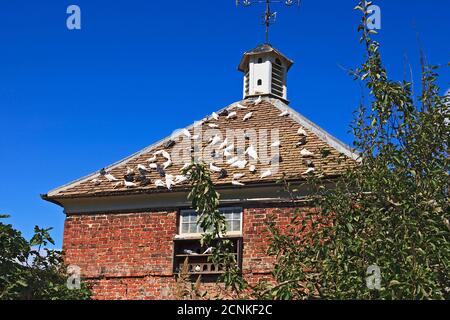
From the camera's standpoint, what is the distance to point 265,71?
64.4 feet

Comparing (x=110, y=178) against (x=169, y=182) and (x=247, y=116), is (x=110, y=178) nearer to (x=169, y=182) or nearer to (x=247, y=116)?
(x=169, y=182)

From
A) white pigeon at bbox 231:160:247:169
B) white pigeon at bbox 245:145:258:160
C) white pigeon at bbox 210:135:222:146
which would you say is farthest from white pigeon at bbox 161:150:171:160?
white pigeon at bbox 245:145:258:160

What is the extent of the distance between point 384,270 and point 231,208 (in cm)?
725

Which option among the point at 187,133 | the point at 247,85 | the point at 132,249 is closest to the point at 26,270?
the point at 132,249

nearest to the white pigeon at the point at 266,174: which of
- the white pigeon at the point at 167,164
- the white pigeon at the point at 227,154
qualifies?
the white pigeon at the point at 227,154

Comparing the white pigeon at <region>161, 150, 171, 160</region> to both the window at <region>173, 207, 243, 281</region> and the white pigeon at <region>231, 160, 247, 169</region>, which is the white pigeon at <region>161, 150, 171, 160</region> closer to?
the window at <region>173, 207, 243, 281</region>

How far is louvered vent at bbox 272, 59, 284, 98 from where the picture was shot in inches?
772

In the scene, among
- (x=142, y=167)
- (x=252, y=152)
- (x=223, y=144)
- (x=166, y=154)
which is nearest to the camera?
(x=252, y=152)

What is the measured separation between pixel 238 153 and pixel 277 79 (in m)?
4.48

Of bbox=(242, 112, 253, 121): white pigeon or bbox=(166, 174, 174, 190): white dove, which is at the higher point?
bbox=(242, 112, 253, 121): white pigeon

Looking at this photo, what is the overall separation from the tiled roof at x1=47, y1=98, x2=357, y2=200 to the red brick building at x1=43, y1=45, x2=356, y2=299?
25 millimetres

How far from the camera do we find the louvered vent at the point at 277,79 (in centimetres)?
1961

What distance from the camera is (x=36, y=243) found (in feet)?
43.1

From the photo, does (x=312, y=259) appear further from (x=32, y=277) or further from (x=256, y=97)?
(x=256, y=97)
